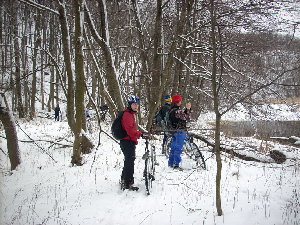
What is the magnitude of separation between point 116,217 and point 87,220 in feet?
1.62

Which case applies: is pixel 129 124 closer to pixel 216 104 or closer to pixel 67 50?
pixel 216 104

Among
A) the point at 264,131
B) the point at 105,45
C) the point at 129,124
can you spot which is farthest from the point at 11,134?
the point at 264,131

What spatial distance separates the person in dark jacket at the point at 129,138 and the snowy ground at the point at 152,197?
270mm

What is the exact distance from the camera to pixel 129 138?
5379mm

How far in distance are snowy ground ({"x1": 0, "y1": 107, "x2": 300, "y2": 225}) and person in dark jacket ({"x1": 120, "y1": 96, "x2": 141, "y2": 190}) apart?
0.27 m

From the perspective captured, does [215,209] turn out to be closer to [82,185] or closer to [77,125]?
[82,185]

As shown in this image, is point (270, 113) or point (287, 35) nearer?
point (287, 35)

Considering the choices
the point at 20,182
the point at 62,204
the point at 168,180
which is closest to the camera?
the point at 62,204

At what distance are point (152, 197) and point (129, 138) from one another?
4.23 ft

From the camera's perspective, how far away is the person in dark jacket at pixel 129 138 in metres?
5.27

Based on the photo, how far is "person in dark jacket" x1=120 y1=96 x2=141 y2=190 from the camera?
5270 mm

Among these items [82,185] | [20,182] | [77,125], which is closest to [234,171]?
[82,185]

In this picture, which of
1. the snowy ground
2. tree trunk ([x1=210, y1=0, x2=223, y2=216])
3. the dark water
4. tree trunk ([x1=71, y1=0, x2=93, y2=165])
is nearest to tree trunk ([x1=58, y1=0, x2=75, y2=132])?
tree trunk ([x1=71, y1=0, x2=93, y2=165])

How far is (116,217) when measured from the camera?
4352 mm
